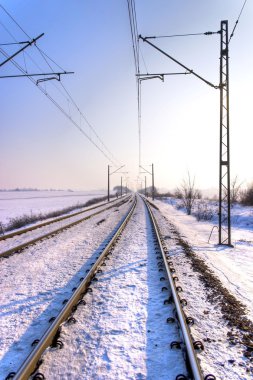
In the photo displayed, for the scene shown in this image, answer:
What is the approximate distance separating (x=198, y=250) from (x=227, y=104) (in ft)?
19.7

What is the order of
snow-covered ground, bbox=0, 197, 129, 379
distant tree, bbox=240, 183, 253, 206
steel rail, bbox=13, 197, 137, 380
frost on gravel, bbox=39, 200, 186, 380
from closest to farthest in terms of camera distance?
steel rail, bbox=13, 197, 137, 380
frost on gravel, bbox=39, 200, 186, 380
snow-covered ground, bbox=0, 197, 129, 379
distant tree, bbox=240, 183, 253, 206

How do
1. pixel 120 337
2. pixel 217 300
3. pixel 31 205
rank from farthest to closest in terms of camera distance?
1. pixel 31 205
2. pixel 217 300
3. pixel 120 337

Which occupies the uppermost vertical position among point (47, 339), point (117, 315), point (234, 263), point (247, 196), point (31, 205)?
point (247, 196)

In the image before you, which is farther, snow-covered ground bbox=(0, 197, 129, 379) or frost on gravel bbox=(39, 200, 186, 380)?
snow-covered ground bbox=(0, 197, 129, 379)

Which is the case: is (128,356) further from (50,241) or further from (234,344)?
(50,241)

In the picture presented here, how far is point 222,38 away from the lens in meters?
12.5

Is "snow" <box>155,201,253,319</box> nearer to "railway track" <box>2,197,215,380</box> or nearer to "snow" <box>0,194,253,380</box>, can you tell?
"snow" <box>0,194,253,380</box>

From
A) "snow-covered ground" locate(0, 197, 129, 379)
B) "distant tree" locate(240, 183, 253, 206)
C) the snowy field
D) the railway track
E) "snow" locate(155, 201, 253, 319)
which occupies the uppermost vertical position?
"distant tree" locate(240, 183, 253, 206)

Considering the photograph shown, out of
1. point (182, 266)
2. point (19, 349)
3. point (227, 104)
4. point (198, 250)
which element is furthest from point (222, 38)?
point (19, 349)

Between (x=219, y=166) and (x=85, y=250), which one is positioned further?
(x=219, y=166)

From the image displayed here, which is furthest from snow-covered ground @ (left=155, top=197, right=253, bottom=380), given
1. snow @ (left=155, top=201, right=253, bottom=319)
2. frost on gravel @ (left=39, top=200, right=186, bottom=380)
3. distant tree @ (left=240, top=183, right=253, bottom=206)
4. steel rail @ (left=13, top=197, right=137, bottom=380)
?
distant tree @ (left=240, top=183, right=253, bottom=206)

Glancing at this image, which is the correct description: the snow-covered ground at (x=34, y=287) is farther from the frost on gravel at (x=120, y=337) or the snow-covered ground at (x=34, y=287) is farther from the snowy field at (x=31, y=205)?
the snowy field at (x=31, y=205)

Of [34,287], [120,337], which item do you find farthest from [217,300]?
[34,287]

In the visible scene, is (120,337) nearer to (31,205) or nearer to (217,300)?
(217,300)
